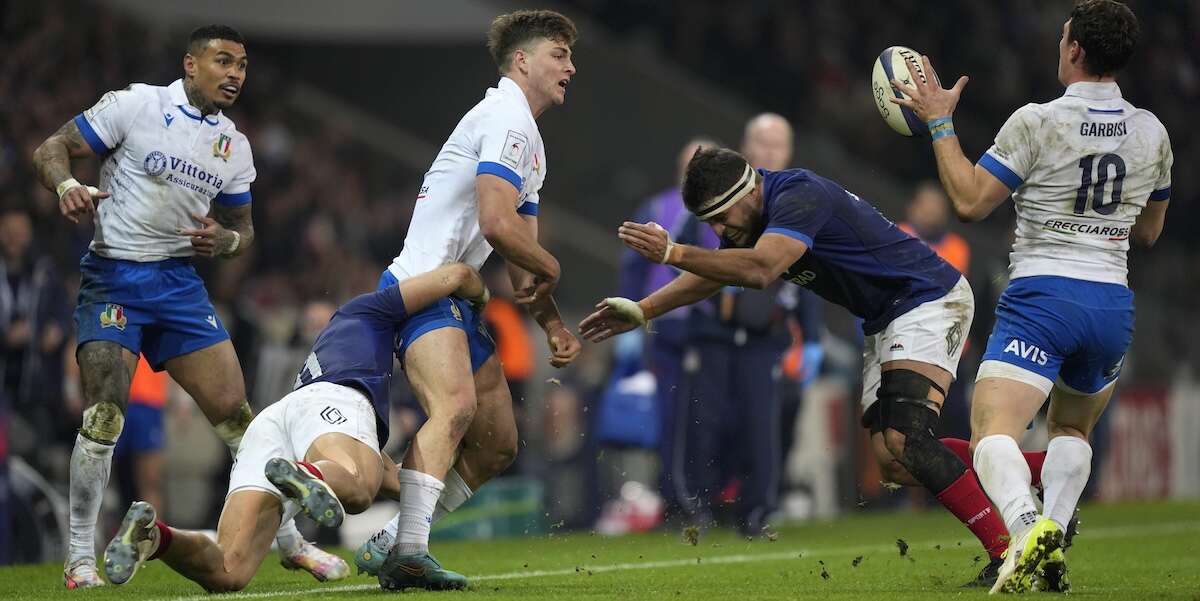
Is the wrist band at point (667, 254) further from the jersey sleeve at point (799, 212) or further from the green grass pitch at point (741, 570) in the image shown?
the green grass pitch at point (741, 570)

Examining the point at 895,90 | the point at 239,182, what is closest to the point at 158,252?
the point at 239,182

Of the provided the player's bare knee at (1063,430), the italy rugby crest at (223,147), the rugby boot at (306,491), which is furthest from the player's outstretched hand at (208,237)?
the player's bare knee at (1063,430)

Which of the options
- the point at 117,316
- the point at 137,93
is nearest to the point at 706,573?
the point at 117,316

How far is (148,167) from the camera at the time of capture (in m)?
8.00

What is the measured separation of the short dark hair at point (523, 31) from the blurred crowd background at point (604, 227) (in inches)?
77.6

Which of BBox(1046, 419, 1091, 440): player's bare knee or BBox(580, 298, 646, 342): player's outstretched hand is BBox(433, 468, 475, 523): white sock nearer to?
BBox(580, 298, 646, 342): player's outstretched hand

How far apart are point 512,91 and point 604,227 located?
15.3 metres

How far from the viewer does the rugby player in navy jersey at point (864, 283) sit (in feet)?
22.9

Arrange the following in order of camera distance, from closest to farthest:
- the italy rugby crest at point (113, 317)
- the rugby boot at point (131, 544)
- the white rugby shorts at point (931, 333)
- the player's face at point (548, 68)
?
the rugby boot at point (131, 544) < the white rugby shorts at point (931, 333) < the player's face at point (548, 68) < the italy rugby crest at point (113, 317)

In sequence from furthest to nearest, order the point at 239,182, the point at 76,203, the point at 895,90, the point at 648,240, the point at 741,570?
the point at 741,570, the point at 239,182, the point at 895,90, the point at 76,203, the point at 648,240

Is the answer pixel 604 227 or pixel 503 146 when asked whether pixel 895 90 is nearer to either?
pixel 503 146

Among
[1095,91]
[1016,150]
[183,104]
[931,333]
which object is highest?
[1095,91]

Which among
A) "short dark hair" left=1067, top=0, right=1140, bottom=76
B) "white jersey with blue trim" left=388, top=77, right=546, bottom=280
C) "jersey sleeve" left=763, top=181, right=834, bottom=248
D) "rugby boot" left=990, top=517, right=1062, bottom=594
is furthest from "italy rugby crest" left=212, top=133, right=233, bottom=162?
"rugby boot" left=990, top=517, right=1062, bottom=594

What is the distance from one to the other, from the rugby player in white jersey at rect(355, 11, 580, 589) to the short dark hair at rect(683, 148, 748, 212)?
66cm
